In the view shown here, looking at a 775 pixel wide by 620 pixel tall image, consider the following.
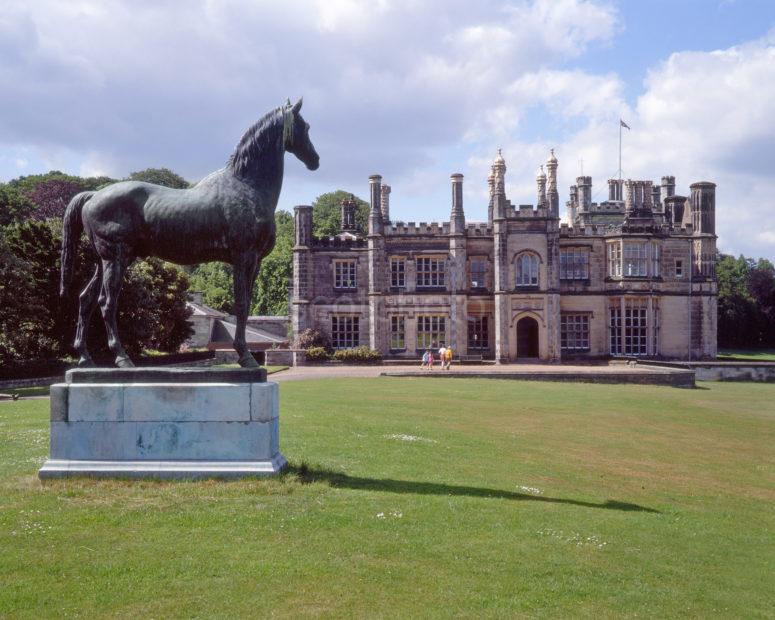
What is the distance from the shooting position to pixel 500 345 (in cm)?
4891

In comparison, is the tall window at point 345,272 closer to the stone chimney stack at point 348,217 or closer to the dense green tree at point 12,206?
the stone chimney stack at point 348,217

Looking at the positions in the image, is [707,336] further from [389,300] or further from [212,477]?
[212,477]

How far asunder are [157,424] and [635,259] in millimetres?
45109

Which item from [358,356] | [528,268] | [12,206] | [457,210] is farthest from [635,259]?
[12,206]

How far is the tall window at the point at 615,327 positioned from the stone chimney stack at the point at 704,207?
7484 mm

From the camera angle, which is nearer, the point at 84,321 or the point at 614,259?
the point at 84,321

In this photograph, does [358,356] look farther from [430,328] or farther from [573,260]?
[573,260]

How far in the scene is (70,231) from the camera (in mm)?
10992

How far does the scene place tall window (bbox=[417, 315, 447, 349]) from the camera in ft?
165

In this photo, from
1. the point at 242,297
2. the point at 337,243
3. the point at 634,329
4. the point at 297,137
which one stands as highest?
the point at 337,243

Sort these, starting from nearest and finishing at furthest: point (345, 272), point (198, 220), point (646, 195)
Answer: point (198, 220), point (345, 272), point (646, 195)

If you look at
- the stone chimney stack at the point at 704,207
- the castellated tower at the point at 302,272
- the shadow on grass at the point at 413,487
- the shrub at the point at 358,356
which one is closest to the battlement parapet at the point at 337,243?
the castellated tower at the point at 302,272

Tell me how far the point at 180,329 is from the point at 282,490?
128ft

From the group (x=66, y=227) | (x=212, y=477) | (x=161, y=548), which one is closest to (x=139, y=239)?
(x=66, y=227)
